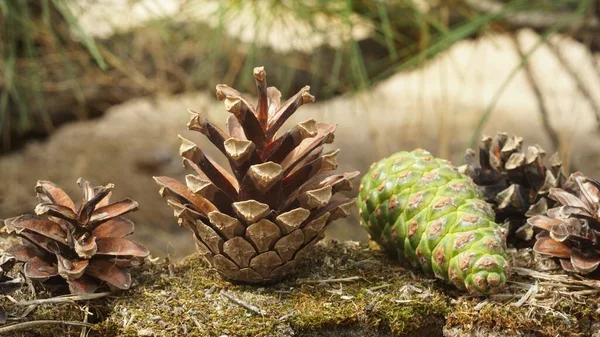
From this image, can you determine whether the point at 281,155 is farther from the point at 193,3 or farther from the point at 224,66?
the point at 224,66

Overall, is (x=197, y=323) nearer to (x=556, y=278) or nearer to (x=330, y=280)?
(x=330, y=280)

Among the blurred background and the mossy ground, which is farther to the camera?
the blurred background

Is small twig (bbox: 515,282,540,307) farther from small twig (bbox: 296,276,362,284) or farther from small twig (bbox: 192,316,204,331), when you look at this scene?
small twig (bbox: 192,316,204,331)

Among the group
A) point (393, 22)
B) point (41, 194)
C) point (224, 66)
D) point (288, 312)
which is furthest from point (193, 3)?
point (288, 312)

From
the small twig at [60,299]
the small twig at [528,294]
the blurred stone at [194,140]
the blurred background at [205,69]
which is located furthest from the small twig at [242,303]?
the blurred stone at [194,140]

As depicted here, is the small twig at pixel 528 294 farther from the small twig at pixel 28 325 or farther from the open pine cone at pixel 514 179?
the small twig at pixel 28 325

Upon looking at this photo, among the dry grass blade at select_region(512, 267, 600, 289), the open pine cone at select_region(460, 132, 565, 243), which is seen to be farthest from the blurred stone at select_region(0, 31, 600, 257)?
the dry grass blade at select_region(512, 267, 600, 289)
